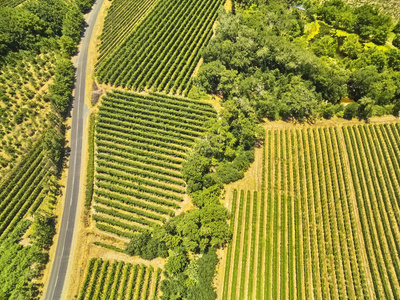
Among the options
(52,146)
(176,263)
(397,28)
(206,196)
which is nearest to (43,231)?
(52,146)

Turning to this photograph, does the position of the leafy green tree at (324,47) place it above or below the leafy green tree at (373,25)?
below

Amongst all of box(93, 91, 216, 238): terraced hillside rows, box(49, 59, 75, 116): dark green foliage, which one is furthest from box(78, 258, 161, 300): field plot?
box(49, 59, 75, 116): dark green foliage

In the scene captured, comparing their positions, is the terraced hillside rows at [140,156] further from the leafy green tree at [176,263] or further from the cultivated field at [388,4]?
the cultivated field at [388,4]

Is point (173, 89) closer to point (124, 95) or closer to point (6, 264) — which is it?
point (124, 95)

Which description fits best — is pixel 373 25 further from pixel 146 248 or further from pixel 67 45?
pixel 67 45

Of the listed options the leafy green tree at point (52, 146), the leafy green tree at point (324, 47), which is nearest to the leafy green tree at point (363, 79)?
the leafy green tree at point (324, 47)
